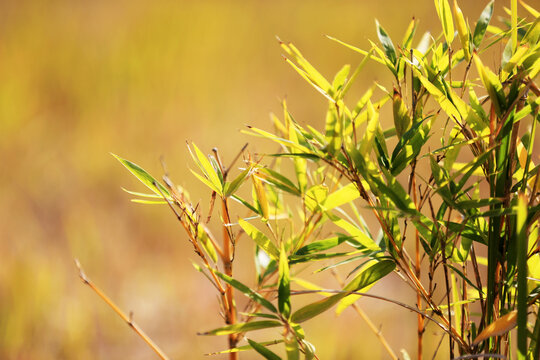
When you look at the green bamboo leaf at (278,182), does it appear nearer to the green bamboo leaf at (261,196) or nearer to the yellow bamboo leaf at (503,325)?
the green bamboo leaf at (261,196)

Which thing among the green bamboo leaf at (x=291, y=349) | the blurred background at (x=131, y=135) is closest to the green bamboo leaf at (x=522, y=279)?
the green bamboo leaf at (x=291, y=349)

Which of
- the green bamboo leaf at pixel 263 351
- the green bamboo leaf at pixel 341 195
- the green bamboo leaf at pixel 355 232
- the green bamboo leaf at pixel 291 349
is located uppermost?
the green bamboo leaf at pixel 341 195

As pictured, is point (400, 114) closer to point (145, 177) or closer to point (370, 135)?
point (370, 135)

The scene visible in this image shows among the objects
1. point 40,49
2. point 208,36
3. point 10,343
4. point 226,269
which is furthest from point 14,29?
point 226,269

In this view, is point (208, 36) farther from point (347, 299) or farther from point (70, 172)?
point (347, 299)

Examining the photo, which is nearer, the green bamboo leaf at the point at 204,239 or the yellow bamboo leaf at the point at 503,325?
the yellow bamboo leaf at the point at 503,325

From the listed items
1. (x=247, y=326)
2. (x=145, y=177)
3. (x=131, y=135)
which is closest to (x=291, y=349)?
(x=247, y=326)

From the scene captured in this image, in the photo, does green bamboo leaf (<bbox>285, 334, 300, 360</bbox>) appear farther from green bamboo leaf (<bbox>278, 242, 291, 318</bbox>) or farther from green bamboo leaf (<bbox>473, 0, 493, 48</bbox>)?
green bamboo leaf (<bbox>473, 0, 493, 48</bbox>)

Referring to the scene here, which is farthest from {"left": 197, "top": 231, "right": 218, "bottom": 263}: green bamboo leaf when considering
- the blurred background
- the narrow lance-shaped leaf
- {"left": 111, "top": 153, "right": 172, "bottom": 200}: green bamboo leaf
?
the blurred background
